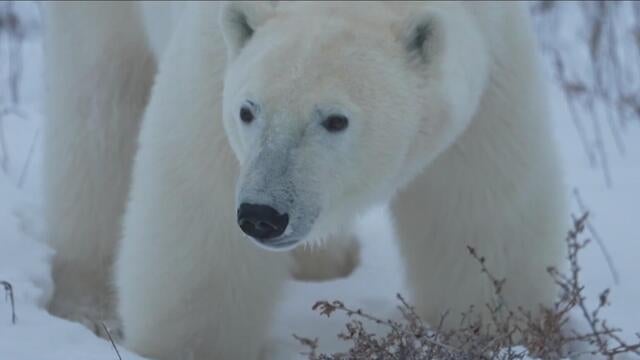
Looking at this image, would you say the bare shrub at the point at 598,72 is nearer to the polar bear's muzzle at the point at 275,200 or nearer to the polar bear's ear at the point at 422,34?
the polar bear's ear at the point at 422,34

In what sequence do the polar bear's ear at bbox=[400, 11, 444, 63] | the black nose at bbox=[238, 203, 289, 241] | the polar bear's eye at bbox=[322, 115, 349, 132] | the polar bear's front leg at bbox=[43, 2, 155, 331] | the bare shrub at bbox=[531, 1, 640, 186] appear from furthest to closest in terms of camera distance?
the bare shrub at bbox=[531, 1, 640, 186], the polar bear's front leg at bbox=[43, 2, 155, 331], the polar bear's ear at bbox=[400, 11, 444, 63], the polar bear's eye at bbox=[322, 115, 349, 132], the black nose at bbox=[238, 203, 289, 241]

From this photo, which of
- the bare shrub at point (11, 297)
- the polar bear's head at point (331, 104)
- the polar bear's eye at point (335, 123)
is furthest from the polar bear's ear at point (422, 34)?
the bare shrub at point (11, 297)

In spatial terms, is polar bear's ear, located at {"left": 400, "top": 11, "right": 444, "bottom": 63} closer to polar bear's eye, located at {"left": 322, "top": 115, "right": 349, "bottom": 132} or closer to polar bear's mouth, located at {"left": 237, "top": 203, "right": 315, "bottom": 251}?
polar bear's eye, located at {"left": 322, "top": 115, "right": 349, "bottom": 132}

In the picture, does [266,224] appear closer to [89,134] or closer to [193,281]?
[193,281]

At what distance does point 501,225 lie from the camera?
142 inches

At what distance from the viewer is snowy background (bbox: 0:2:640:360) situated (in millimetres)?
3414

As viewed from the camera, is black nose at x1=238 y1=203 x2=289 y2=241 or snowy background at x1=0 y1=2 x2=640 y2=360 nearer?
black nose at x1=238 y1=203 x2=289 y2=241

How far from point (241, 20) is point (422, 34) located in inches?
15.8

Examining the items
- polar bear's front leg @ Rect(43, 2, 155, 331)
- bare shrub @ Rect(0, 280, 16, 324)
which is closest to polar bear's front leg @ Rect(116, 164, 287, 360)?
bare shrub @ Rect(0, 280, 16, 324)

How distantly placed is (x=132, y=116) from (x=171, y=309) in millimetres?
1164

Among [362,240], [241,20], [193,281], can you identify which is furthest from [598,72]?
[241,20]

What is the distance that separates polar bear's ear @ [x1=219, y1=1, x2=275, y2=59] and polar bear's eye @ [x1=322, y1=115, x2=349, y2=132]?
0.34m

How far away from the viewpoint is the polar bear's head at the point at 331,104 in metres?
2.80

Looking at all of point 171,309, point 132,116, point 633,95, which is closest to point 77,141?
point 132,116
